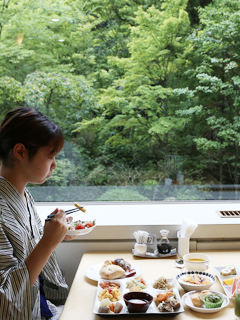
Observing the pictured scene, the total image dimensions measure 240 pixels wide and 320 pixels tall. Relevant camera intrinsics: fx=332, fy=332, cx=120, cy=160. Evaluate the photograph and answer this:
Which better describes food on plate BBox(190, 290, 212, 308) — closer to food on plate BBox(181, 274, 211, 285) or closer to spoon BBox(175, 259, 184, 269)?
food on plate BBox(181, 274, 211, 285)

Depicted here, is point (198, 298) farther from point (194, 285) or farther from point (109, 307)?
point (109, 307)

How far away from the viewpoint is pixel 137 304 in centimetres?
121

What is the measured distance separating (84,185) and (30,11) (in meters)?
1.48

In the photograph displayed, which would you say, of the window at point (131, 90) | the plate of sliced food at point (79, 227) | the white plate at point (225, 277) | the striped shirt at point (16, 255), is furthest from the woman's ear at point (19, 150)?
the window at point (131, 90)

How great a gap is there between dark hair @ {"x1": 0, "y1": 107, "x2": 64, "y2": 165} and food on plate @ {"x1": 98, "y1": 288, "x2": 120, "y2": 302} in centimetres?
62

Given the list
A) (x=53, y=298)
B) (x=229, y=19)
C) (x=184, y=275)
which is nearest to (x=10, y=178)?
(x=53, y=298)

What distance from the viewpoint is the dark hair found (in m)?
1.33

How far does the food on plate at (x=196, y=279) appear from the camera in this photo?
145 centimetres

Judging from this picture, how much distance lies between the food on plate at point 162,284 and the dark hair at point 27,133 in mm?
723

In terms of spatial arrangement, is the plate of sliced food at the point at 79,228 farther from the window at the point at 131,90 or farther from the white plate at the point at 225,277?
the window at the point at 131,90

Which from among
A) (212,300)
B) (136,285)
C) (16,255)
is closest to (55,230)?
(16,255)

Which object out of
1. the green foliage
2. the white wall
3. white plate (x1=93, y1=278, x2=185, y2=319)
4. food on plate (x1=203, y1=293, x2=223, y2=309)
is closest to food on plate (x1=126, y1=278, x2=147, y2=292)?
white plate (x1=93, y1=278, x2=185, y2=319)

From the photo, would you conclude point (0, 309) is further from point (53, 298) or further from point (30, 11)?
point (30, 11)

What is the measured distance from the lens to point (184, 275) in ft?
5.00
